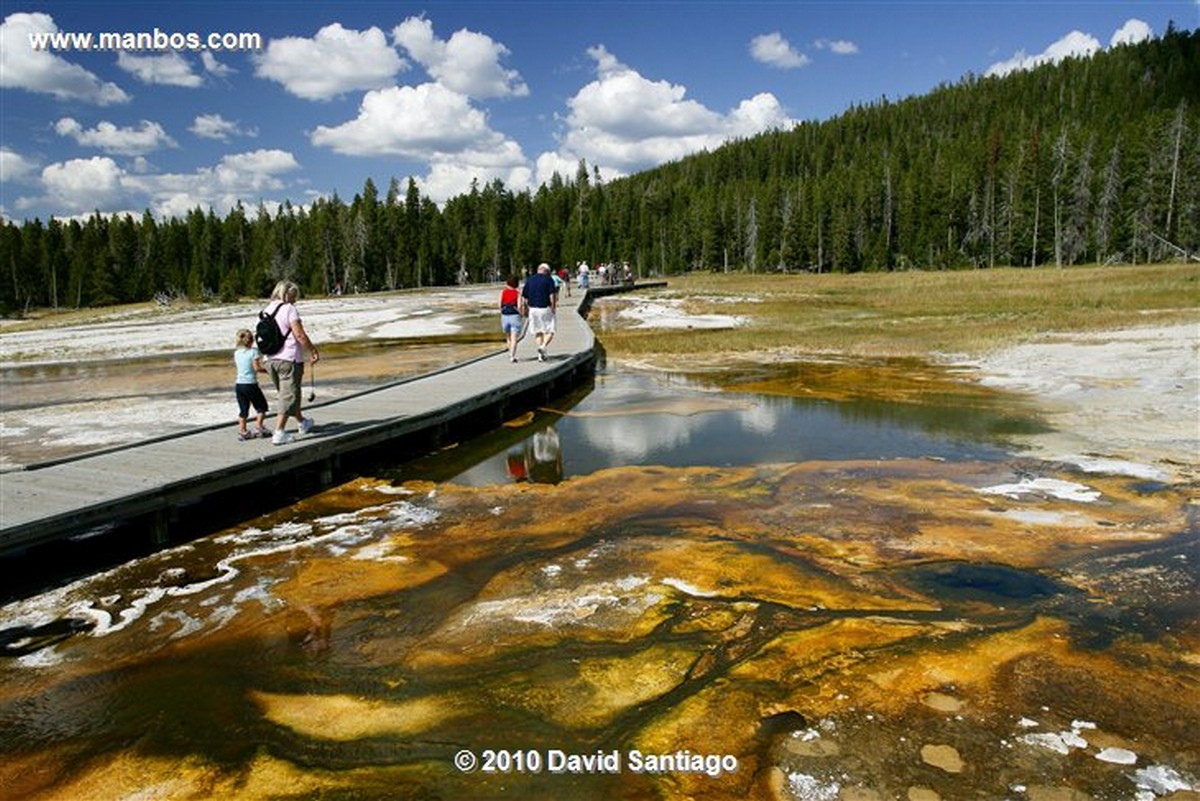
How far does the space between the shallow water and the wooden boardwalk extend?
1.76ft

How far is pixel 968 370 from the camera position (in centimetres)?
1766

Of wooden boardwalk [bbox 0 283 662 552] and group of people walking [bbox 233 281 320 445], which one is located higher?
group of people walking [bbox 233 281 320 445]

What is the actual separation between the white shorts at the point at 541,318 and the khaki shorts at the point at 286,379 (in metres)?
7.57

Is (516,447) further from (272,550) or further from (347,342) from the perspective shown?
(347,342)

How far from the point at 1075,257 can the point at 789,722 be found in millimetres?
85545

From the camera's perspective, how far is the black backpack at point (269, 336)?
854cm

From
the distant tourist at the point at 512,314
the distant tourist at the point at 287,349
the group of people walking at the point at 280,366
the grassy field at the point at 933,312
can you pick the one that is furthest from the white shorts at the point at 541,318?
the distant tourist at the point at 287,349

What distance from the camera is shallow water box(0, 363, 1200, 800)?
4020mm

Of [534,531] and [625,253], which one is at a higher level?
[625,253]

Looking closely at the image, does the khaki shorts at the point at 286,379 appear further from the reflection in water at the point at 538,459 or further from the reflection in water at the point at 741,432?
the reflection in water at the point at 538,459

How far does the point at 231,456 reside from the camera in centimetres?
873

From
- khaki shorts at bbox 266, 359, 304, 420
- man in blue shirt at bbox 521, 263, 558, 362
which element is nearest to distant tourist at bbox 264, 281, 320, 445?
khaki shorts at bbox 266, 359, 304, 420

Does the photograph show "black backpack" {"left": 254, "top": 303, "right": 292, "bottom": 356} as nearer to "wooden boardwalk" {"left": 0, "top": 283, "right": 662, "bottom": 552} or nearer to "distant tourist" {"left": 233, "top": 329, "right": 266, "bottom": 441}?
"distant tourist" {"left": 233, "top": 329, "right": 266, "bottom": 441}

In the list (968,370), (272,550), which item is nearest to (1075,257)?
(968,370)
